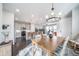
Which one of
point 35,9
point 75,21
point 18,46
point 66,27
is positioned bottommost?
point 18,46

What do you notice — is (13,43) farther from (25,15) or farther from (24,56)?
(25,15)

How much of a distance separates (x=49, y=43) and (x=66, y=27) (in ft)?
1.37

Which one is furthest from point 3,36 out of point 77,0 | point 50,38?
point 77,0

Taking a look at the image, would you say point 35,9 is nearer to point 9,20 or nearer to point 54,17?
point 54,17

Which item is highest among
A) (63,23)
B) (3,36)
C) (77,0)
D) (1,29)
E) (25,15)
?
(77,0)

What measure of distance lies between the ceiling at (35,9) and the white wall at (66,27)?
130 mm

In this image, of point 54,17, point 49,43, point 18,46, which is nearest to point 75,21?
point 54,17

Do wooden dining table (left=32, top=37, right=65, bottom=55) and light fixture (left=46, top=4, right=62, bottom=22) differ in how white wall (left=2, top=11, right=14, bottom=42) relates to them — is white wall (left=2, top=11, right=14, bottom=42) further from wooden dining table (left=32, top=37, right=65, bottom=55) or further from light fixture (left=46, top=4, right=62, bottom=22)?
light fixture (left=46, top=4, right=62, bottom=22)

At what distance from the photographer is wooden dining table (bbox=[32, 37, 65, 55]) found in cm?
162

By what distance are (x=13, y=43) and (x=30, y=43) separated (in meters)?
0.30

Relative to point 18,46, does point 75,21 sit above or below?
above

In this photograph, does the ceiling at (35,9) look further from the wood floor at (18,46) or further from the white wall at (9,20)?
the wood floor at (18,46)

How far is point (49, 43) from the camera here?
1667mm

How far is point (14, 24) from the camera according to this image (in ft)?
5.54
